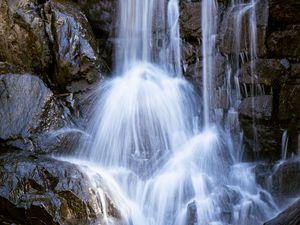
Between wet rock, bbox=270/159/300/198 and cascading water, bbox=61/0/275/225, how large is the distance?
22cm

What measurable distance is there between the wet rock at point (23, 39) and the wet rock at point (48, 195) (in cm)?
287

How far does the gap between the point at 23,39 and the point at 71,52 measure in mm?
995

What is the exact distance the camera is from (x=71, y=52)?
8.48 meters

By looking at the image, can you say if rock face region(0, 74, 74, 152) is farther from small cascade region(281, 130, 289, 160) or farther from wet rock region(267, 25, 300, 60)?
wet rock region(267, 25, 300, 60)

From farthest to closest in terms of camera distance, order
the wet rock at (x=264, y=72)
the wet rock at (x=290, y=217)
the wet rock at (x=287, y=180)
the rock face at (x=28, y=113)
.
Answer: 1. the wet rock at (x=264, y=72)
2. the rock face at (x=28, y=113)
3. the wet rock at (x=287, y=180)
4. the wet rock at (x=290, y=217)

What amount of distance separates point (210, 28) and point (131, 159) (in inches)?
126

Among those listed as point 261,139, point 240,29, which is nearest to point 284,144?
point 261,139

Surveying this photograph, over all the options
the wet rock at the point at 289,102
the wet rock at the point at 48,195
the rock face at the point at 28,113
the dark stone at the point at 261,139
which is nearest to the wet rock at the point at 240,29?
the wet rock at the point at 289,102

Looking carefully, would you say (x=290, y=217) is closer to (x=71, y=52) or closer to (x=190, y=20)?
(x=190, y=20)

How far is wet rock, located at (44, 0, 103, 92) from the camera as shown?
8.47 meters

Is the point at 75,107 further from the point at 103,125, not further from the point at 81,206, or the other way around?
the point at 81,206

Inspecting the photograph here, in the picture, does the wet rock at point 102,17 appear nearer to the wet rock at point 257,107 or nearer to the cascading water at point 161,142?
the cascading water at point 161,142

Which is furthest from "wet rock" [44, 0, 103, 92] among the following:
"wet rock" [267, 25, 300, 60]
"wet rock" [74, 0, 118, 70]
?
"wet rock" [267, 25, 300, 60]

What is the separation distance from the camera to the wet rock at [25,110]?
719 centimetres
